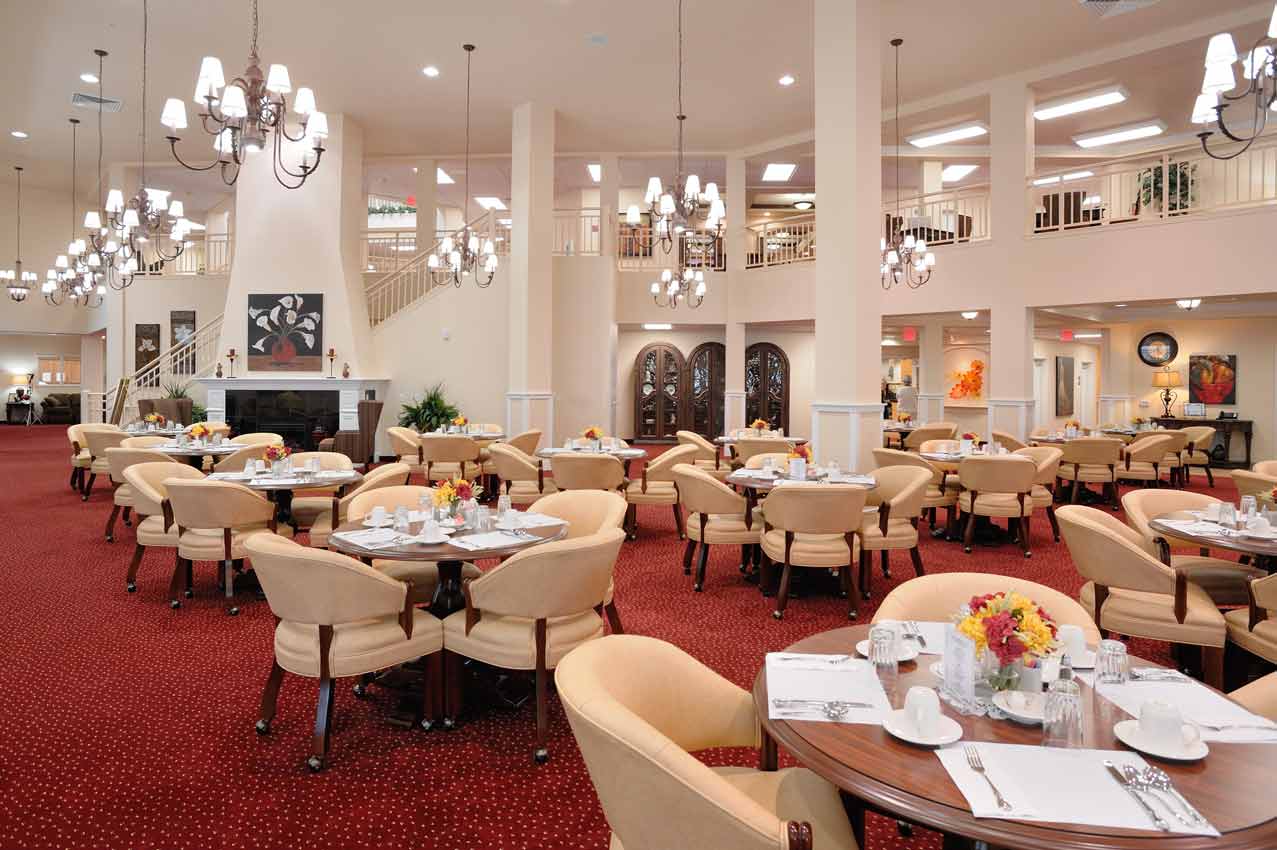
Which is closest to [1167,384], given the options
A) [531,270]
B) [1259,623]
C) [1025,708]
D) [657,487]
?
[531,270]

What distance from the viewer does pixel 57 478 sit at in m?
10.4

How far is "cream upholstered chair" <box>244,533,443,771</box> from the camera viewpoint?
9.09ft

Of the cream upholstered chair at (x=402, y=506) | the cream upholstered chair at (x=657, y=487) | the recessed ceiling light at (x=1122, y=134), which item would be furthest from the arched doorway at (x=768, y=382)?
the cream upholstered chair at (x=402, y=506)

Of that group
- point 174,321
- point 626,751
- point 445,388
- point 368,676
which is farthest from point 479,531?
point 174,321

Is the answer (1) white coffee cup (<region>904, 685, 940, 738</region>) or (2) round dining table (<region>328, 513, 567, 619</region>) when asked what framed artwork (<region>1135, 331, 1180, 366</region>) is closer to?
(2) round dining table (<region>328, 513, 567, 619</region>)

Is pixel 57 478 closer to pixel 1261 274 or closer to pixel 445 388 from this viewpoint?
pixel 445 388

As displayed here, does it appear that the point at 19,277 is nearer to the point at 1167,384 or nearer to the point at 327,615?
the point at 327,615

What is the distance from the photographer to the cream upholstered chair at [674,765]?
128cm

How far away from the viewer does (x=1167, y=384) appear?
1393cm

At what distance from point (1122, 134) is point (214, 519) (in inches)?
567

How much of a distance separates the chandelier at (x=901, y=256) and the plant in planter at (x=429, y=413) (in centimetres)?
705

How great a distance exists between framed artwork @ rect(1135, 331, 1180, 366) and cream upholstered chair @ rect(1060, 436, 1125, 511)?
6.88m

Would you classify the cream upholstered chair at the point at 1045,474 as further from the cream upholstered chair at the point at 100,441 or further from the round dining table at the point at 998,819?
the cream upholstered chair at the point at 100,441

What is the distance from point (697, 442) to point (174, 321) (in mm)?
11708
